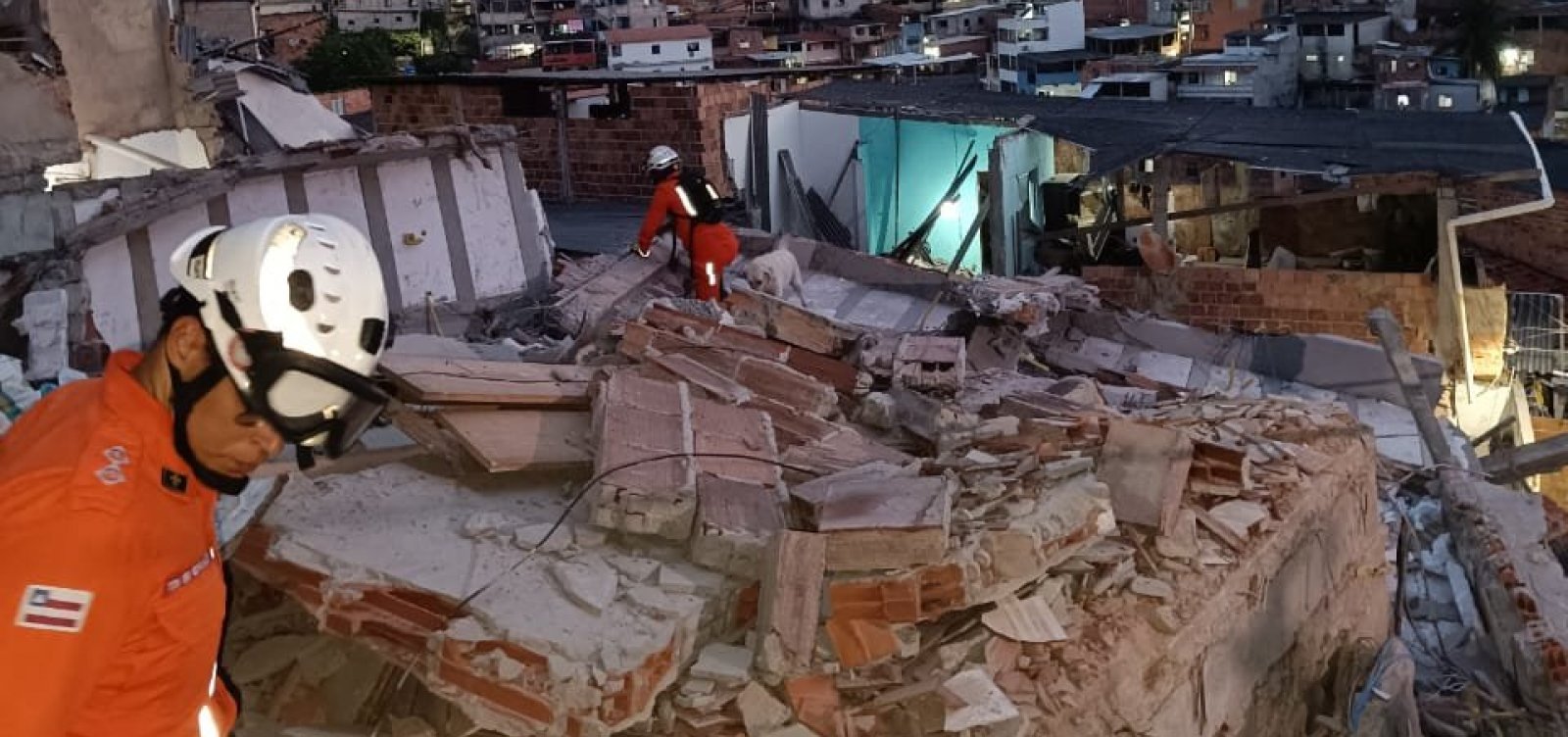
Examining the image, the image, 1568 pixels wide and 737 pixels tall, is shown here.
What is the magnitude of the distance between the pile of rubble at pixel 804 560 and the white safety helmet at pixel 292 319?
1.12 m

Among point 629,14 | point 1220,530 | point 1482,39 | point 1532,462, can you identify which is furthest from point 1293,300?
point 629,14

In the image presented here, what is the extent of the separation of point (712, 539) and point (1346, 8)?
42827 millimetres

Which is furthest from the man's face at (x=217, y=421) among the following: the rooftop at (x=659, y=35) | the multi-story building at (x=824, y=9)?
the multi-story building at (x=824, y=9)

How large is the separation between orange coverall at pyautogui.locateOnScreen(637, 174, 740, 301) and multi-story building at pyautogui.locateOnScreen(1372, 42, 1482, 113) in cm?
2809

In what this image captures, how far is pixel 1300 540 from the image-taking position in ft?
17.9

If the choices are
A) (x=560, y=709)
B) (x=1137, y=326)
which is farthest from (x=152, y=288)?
(x=1137, y=326)

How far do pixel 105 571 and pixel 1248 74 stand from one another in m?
35.4

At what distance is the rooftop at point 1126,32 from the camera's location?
45719mm

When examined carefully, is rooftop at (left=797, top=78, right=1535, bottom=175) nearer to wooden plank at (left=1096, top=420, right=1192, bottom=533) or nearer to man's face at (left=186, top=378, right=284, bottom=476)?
wooden plank at (left=1096, top=420, right=1192, bottom=533)

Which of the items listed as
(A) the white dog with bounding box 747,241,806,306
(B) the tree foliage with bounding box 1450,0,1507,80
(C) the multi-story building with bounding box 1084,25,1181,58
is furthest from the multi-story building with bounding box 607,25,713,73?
(A) the white dog with bounding box 747,241,806,306

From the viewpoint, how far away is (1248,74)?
3469 cm

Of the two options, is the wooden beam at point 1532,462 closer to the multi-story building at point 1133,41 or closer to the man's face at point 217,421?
the man's face at point 217,421

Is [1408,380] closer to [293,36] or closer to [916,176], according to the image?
[916,176]

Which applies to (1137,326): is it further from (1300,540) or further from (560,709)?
(560,709)
